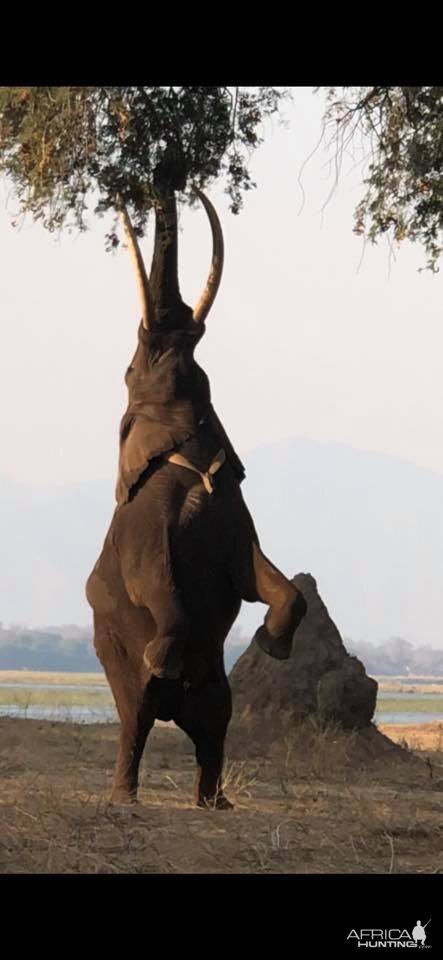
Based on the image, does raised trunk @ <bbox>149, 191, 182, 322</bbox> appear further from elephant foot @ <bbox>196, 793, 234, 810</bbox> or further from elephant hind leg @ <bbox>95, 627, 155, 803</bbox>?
elephant foot @ <bbox>196, 793, 234, 810</bbox>

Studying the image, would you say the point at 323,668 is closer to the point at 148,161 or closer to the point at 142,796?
the point at 142,796

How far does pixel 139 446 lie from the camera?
37.3 feet

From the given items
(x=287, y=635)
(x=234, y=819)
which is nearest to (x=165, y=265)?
(x=287, y=635)

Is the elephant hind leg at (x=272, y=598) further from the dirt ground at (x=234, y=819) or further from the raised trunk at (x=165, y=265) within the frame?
the raised trunk at (x=165, y=265)

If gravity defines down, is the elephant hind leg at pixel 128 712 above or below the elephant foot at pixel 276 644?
below

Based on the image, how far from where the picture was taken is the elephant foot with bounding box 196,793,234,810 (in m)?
11.2

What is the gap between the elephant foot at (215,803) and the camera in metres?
11.2

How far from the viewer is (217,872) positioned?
917 cm

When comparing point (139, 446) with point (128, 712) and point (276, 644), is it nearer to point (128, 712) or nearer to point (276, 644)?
point (276, 644)

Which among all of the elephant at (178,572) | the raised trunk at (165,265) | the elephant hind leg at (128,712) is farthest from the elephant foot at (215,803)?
the raised trunk at (165,265)
